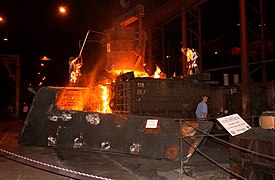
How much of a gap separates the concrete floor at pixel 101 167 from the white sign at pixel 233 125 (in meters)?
1.30

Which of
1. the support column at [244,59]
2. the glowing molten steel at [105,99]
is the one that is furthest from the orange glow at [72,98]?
the support column at [244,59]

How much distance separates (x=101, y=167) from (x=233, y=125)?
359cm

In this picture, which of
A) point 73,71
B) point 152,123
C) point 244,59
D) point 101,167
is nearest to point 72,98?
point 73,71

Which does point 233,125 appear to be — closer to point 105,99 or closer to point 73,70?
point 105,99

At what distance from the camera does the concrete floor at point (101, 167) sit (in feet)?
19.1

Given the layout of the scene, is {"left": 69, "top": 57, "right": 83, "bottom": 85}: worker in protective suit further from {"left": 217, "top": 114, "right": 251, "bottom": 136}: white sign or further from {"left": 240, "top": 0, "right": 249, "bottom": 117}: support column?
{"left": 217, "top": 114, "right": 251, "bottom": 136}: white sign

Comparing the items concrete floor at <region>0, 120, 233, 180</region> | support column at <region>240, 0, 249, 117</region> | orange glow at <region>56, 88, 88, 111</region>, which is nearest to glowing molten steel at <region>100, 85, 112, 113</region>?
orange glow at <region>56, 88, 88, 111</region>

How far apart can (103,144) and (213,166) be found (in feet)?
11.7

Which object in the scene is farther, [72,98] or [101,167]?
[72,98]

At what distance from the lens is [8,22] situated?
19.8m

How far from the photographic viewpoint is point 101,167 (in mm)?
6805

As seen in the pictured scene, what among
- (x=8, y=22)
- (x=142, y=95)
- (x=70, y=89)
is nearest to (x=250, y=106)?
(x=142, y=95)

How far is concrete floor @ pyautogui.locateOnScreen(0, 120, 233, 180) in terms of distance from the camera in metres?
5.83

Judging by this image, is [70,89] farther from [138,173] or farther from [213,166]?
[213,166]
